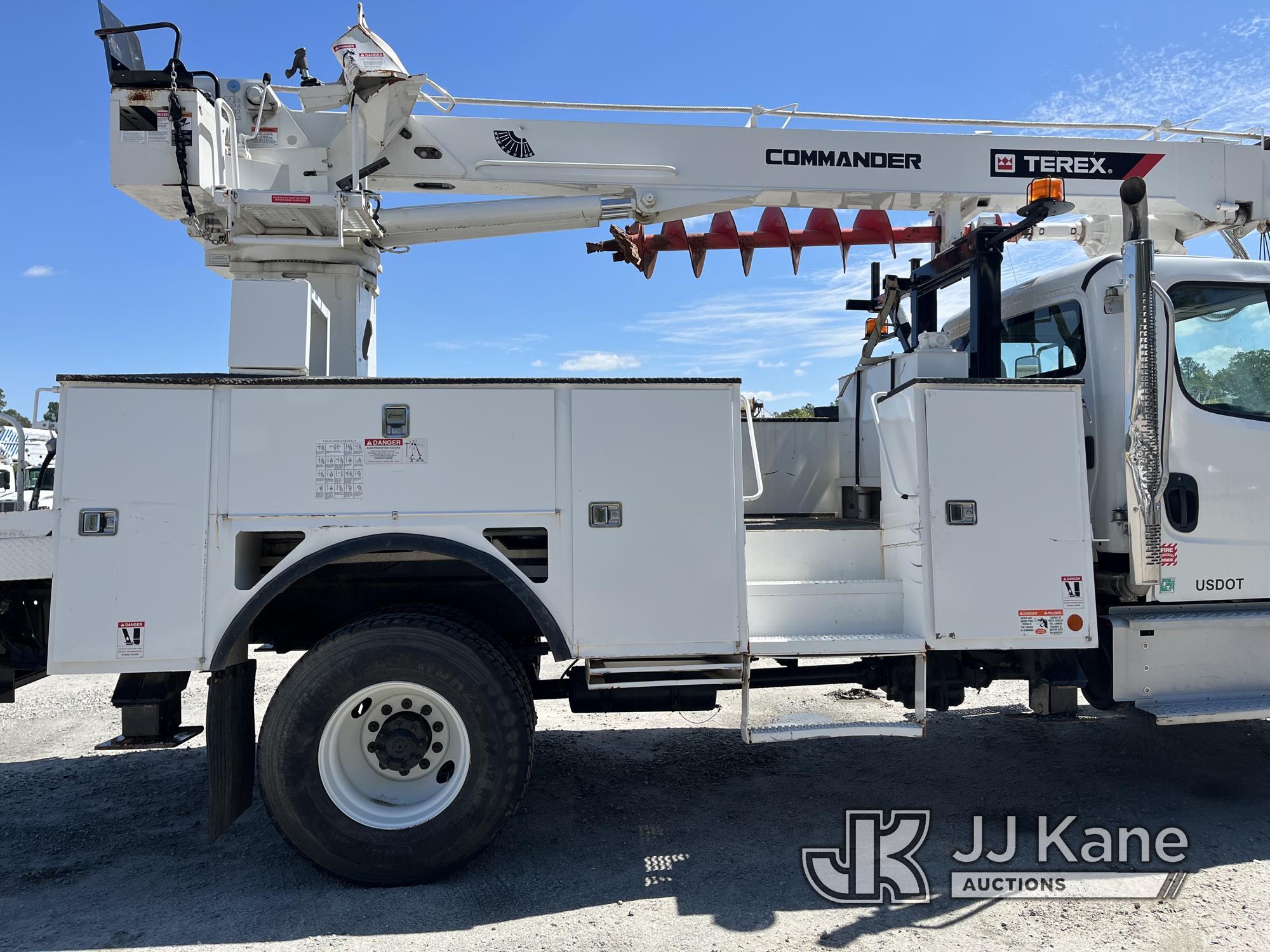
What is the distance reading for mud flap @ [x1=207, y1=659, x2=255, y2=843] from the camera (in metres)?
3.69

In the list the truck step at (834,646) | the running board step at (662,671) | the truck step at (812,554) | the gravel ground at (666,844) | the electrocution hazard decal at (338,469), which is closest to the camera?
the gravel ground at (666,844)

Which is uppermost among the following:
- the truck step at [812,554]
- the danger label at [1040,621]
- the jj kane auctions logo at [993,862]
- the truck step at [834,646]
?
the truck step at [812,554]

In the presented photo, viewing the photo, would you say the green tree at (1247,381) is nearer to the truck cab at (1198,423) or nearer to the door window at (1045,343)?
the truck cab at (1198,423)

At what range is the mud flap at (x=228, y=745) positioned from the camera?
3686 mm

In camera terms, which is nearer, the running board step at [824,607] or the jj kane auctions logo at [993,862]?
the jj kane auctions logo at [993,862]

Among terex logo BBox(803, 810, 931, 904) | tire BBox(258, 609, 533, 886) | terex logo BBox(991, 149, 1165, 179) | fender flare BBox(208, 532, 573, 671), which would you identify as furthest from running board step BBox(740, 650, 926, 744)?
terex logo BBox(991, 149, 1165, 179)

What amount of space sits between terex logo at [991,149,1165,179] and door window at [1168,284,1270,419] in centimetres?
123

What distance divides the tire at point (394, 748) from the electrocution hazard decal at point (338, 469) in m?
0.59

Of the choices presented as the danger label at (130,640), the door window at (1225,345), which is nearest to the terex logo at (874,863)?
the door window at (1225,345)

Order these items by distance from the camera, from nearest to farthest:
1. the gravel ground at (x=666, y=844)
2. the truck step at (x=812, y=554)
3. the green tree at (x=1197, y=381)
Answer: the gravel ground at (x=666, y=844), the truck step at (x=812, y=554), the green tree at (x=1197, y=381)

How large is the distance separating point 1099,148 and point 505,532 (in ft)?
14.8

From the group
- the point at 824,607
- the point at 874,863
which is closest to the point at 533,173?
the point at 824,607

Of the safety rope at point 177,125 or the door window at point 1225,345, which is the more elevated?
the safety rope at point 177,125

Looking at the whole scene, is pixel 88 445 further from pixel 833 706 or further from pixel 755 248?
pixel 833 706
